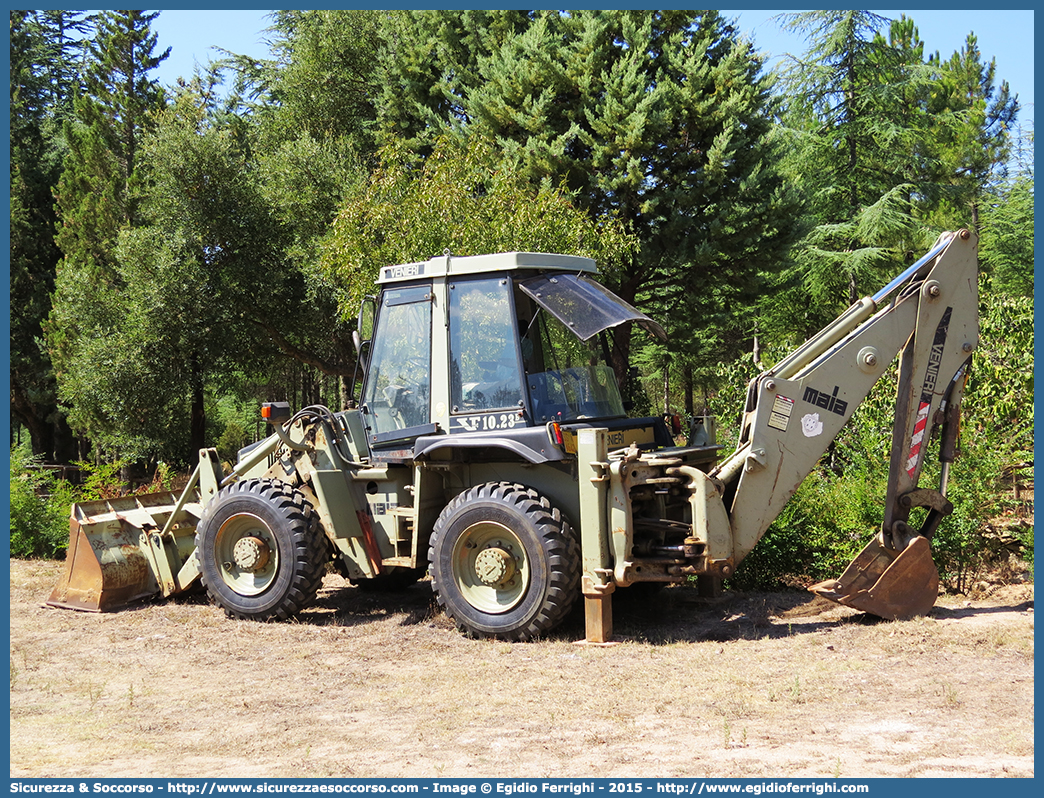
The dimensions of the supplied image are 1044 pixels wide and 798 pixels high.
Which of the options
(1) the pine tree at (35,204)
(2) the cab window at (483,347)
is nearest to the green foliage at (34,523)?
(2) the cab window at (483,347)

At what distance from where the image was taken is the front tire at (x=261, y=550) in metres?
8.25

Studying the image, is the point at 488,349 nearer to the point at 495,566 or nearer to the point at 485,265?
the point at 485,265

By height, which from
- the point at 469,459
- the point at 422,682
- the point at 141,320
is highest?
the point at 141,320

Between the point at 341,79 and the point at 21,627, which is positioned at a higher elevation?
the point at 341,79

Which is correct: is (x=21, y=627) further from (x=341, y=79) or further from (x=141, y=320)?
(x=341, y=79)

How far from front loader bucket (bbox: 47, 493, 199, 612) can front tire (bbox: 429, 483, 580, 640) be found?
3144 mm

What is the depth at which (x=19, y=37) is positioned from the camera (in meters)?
27.7

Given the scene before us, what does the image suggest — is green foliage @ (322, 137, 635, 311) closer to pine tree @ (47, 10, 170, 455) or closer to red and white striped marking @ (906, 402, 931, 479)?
red and white striped marking @ (906, 402, 931, 479)

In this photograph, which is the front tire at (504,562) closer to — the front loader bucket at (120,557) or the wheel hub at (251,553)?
the wheel hub at (251,553)

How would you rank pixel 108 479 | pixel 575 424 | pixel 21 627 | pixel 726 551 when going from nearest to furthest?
pixel 726 551, pixel 575 424, pixel 21 627, pixel 108 479

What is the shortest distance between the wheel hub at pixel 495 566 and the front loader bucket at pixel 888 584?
2366 mm

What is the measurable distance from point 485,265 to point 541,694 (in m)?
3.63

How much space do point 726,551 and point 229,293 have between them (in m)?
17.7
